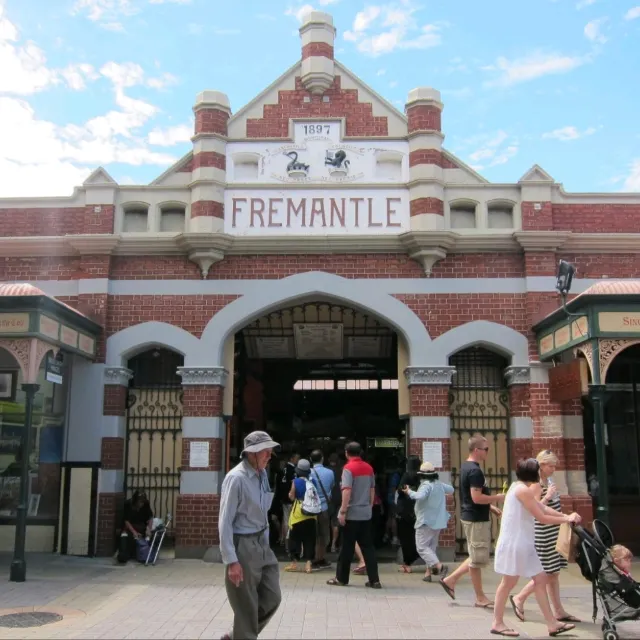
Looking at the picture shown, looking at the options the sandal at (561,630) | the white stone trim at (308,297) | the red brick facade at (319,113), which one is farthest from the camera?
the red brick facade at (319,113)

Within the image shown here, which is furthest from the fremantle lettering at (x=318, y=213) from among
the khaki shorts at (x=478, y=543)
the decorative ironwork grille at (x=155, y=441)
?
the khaki shorts at (x=478, y=543)

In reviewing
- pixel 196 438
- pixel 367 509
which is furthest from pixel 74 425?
pixel 367 509

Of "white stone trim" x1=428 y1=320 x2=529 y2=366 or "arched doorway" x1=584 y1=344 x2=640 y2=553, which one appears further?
"arched doorway" x1=584 y1=344 x2=640 y2=553

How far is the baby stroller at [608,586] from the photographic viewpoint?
6574mm

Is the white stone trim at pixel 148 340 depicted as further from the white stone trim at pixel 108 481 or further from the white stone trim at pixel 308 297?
the white stone trim at pixel 108 481

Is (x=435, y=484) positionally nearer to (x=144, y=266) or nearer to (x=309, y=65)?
(x=144, y=266)

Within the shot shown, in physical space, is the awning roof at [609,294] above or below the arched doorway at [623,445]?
above

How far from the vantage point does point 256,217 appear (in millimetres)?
12383

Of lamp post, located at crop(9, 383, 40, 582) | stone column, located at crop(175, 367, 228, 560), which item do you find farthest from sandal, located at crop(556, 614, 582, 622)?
lamp post, located at crop(9, 383, 40, 582)

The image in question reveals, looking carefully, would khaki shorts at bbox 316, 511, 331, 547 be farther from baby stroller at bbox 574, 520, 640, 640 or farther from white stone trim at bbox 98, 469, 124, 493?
baby stroller at bbox 574, 520, 640, 640

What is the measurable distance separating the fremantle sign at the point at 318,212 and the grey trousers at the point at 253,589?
7.20 meters

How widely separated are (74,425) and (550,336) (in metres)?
7.51

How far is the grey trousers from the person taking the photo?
18.2 feet

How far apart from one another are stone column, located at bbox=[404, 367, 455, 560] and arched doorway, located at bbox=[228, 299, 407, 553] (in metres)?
2.56
